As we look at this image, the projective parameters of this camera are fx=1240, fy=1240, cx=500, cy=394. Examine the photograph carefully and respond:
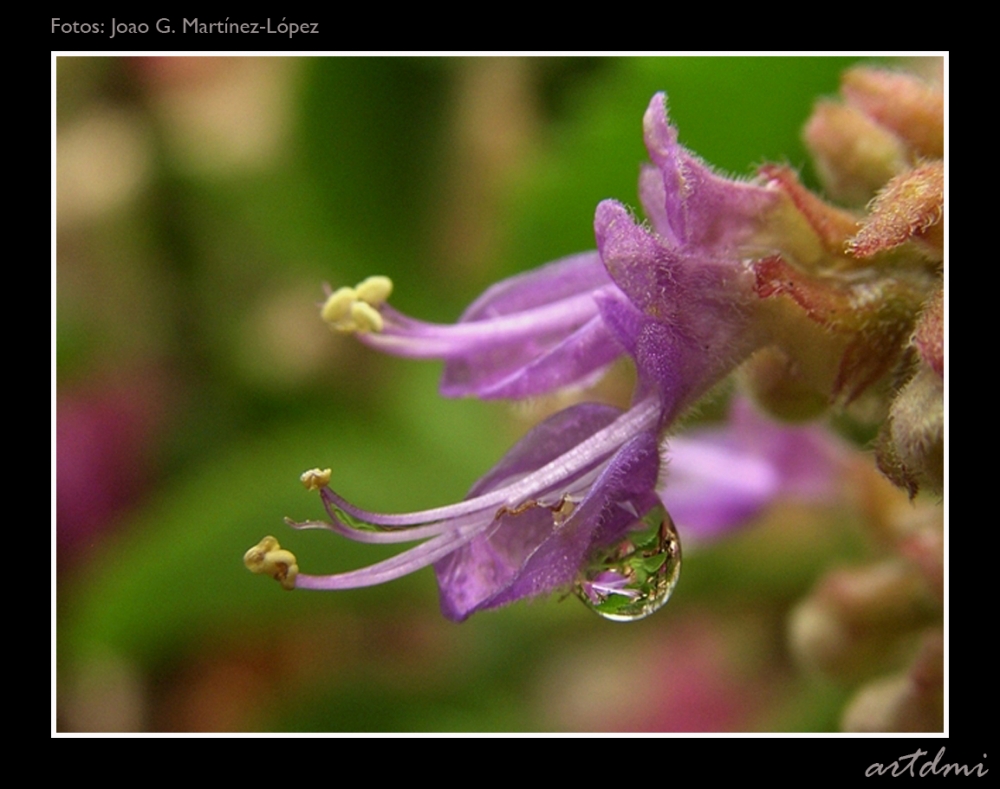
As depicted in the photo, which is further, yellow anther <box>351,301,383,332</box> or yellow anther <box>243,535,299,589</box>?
yellow anther <box>351,301,383,332</box>

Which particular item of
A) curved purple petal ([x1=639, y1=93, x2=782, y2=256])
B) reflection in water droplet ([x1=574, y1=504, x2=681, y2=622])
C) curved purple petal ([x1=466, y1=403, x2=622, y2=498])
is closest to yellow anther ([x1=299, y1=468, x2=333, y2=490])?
curved purple petal ([x1=466, y1=403, x2=622, y2=498])

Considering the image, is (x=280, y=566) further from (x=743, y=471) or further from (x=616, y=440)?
(x=743, y=471)

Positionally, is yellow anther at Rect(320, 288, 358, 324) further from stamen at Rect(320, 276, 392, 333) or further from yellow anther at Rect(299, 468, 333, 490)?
yellow anther at Rect(299, 468, 333, 490)

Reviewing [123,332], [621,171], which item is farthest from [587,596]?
[123,332]

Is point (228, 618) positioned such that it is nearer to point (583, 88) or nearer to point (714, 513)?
point (714, 513)

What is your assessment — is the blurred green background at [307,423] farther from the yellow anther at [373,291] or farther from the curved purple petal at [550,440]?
the curved purple petal at [550,440]

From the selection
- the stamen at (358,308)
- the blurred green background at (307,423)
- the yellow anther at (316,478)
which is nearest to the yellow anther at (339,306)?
the stamen at (358,308)

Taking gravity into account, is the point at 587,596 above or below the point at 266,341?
below

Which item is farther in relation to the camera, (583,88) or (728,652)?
(728,652)
